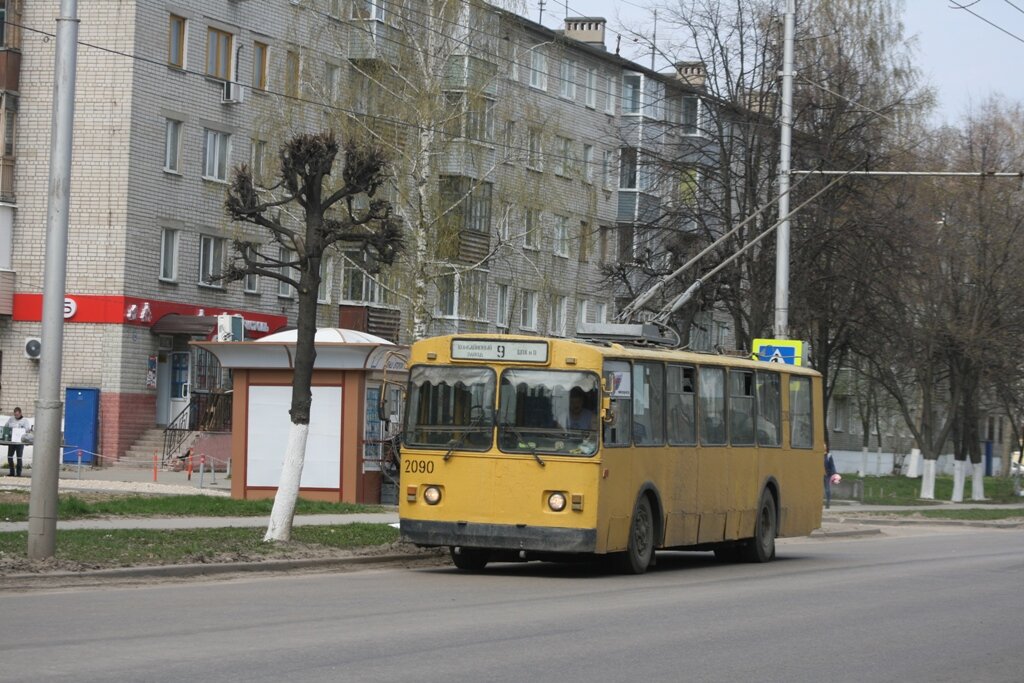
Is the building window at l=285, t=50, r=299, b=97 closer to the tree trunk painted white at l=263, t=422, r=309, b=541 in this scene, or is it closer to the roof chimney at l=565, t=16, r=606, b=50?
the tree trunk painted white at l=263, t=422, r=309, b=541

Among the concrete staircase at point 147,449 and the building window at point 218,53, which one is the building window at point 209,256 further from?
the concrete staircase at point 147,449

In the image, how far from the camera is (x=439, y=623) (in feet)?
42.8

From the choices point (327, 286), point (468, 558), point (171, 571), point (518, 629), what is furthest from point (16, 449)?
point (518, 629)

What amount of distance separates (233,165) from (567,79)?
67.6ft

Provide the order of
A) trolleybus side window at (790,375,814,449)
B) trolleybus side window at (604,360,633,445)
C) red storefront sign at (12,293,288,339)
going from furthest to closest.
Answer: red storefront sign at (12,293,288,339)
trolleybus side window at (790,375,814,449)
trolleybus side window at (604,360,633,445)

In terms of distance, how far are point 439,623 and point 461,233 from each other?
941 inches

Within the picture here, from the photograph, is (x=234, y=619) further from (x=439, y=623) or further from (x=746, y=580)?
(x=746, y=580)

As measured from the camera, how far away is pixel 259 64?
4791 centimetres

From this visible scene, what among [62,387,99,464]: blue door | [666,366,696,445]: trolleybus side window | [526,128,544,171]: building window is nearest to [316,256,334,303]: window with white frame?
[62,387,99,464]: blue door

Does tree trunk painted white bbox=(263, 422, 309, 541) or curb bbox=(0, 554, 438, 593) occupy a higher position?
tree trunk painted white bbox=(263, 422, 309, 541)

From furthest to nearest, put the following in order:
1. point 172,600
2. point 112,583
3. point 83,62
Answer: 1. point 83,62
2. point 112,583
3. point 172,600

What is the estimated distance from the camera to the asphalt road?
34.0 feet

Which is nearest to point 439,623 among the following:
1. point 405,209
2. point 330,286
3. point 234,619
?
point 234,619

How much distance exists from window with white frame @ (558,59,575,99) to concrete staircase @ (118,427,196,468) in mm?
22007
